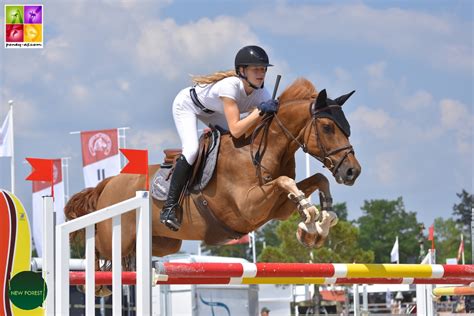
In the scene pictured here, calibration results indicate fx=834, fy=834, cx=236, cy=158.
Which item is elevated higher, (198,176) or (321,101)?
(321,101)

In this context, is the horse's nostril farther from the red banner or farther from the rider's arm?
the red banner

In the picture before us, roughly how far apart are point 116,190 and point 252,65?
74.2 inches

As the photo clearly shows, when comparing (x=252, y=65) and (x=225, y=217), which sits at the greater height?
(x=252, y=65)

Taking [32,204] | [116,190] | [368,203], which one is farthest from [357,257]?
[368,203]

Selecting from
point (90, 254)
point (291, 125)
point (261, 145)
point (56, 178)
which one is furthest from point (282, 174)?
point (56, 178)

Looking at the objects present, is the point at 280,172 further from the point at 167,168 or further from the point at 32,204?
the point at 32,204

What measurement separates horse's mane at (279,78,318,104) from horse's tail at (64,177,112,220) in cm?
209

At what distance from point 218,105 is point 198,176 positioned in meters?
0.58

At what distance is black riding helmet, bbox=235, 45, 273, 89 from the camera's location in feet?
20.0

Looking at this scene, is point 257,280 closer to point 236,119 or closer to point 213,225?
point 213,225

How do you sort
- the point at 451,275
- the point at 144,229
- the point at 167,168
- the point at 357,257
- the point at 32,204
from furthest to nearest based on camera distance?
1. the point at 357,257
2. the point at 32,204
3. the point at 167,168
4. the point at 451,275
5. the point at 144,229

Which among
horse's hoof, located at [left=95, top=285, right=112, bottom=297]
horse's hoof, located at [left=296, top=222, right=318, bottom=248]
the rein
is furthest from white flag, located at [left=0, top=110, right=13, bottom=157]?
→ horse's hoof, located at [left=296, top=222, right=318, bottom=248]

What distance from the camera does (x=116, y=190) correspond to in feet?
23.8

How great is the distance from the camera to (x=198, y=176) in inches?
256
